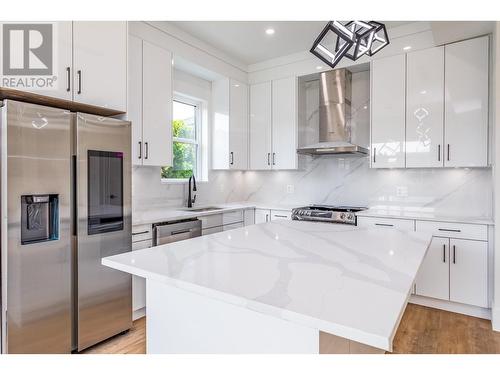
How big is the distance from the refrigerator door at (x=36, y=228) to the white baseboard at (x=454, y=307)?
3.10 m

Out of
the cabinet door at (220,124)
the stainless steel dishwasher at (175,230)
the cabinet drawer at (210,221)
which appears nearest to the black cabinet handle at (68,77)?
the stainless steel dishwasher at (175,230)

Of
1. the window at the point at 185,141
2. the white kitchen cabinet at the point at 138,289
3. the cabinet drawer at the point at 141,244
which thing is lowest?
the white kitchen cabinet at the point at 138,289

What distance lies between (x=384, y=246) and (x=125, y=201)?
1859mm

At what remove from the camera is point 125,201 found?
96.7 inches

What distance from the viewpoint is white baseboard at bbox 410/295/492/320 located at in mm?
2848

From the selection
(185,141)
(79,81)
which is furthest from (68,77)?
(185,141)

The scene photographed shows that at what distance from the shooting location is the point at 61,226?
2.08 m

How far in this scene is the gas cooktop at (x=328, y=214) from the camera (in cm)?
332

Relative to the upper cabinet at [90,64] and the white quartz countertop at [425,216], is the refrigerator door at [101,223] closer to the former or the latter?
the upper cabinet at [90,64]

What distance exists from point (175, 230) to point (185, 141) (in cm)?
145

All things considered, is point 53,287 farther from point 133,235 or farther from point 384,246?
point 384,246

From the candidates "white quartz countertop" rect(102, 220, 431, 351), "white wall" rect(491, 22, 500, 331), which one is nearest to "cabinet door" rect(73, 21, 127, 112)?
"white quartz countertop" rect(102, 220, 431, 351)

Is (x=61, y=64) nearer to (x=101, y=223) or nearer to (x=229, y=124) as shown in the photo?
(x=101, y=223)
